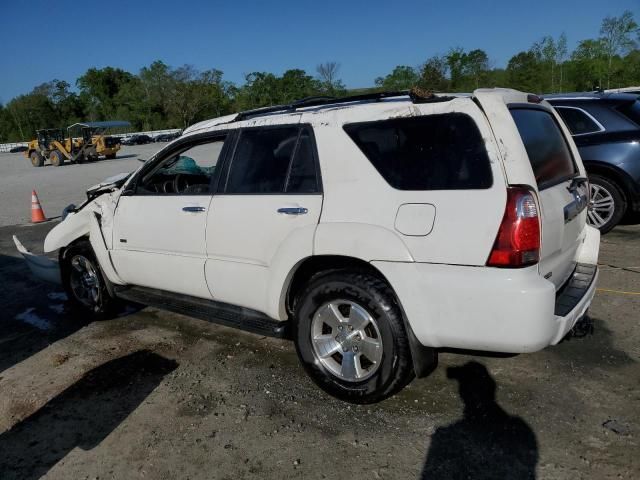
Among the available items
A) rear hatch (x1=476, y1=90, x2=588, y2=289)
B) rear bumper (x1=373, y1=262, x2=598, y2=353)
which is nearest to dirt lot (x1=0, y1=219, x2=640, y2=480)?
rear bumper (x1=373, y1=262, x2=598, y2=353)

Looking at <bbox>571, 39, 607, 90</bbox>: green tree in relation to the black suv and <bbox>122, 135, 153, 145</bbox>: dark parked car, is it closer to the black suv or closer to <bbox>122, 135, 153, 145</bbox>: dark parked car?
<bbox>122, 135, 153, 145</bbox>: dark parked car

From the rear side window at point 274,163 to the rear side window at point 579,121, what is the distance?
4.54 metres

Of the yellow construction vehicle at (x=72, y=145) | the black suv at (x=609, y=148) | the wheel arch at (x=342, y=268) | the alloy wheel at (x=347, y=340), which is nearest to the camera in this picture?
the wheel arch at (x=342, y=268)

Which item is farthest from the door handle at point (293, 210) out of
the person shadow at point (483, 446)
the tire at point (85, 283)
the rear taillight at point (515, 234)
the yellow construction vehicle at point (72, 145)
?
the yellow construction vehicle at point (72, 145)

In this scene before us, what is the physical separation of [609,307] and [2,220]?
39.0 feet

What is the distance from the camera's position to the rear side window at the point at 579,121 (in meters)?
6.32

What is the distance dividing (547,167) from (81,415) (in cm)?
325

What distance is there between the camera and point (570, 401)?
118 inches

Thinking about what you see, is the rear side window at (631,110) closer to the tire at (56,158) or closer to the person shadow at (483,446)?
the person shadow at (483,446)

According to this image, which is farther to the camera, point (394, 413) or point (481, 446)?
point (394, 413)

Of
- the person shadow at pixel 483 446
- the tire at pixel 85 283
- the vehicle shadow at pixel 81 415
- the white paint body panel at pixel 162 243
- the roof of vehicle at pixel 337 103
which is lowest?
the person shadow at pixel 483 446

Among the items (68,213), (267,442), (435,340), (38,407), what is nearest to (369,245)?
(435,340)

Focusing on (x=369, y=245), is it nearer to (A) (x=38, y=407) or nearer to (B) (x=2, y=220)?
(A) (x=38, y=407)

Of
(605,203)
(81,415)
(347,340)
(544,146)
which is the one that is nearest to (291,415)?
(347,340)
